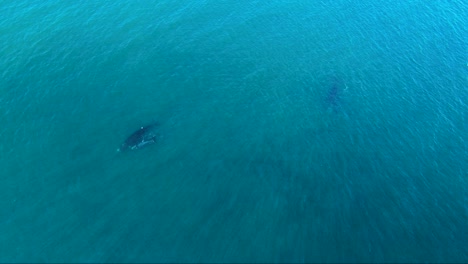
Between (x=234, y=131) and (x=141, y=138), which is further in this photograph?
(x=234, y=131)

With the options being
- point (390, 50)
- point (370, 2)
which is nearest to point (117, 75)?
point (390, 50)

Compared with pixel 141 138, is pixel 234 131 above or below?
below

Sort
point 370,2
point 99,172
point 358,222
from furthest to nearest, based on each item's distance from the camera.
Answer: point 370,2, point 99,172, point 358,222

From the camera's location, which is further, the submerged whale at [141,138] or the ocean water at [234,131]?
the submerged whale at [141,138]

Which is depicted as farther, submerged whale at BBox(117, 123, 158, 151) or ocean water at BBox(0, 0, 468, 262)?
submerged whale at BBox(117, 123, 158, 151)

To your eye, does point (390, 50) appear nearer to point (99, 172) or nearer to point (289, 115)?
point (289, 115)
